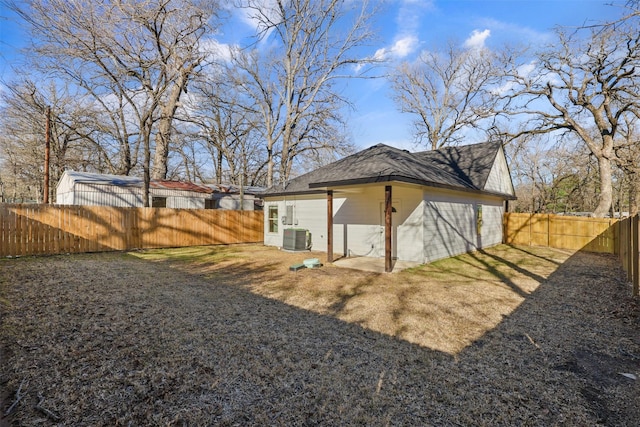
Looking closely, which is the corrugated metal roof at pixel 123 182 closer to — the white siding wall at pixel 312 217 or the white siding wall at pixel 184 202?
the white siding wall at pixel 184 202

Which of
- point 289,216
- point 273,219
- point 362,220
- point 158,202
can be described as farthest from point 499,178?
point 158,202

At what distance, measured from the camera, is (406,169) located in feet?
27.5

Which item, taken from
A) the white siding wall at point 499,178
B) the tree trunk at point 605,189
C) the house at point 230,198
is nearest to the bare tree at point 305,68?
the house at point 230,198

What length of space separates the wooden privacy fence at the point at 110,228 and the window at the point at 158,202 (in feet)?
18.0

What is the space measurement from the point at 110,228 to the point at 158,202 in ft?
21.4

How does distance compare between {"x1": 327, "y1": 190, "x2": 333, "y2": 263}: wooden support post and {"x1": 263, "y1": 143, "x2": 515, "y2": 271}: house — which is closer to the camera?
{"x1": 263, "y1": 143, "x2": 515, "y2": 271}: house

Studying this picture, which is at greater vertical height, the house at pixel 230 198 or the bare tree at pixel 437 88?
the bare tree at pixel 437 88

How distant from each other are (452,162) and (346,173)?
24.5ft

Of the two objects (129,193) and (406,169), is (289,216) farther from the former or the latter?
(129,193)

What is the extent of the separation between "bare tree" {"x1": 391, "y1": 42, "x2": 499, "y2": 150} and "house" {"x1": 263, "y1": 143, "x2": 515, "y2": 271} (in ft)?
33.4

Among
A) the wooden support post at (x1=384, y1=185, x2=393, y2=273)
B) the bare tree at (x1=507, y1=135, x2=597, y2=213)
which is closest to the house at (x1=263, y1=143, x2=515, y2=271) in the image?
the wooden support post at (x1=384, y1=185, x2=393, y2=273)

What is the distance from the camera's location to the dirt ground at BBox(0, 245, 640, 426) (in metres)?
2.37

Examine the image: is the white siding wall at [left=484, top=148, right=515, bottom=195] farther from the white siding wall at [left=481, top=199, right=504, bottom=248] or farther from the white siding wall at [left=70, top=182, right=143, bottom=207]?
the white siding wall at [left=70, top=182, right=143, bottom=207]

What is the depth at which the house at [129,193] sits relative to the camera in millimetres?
15086
